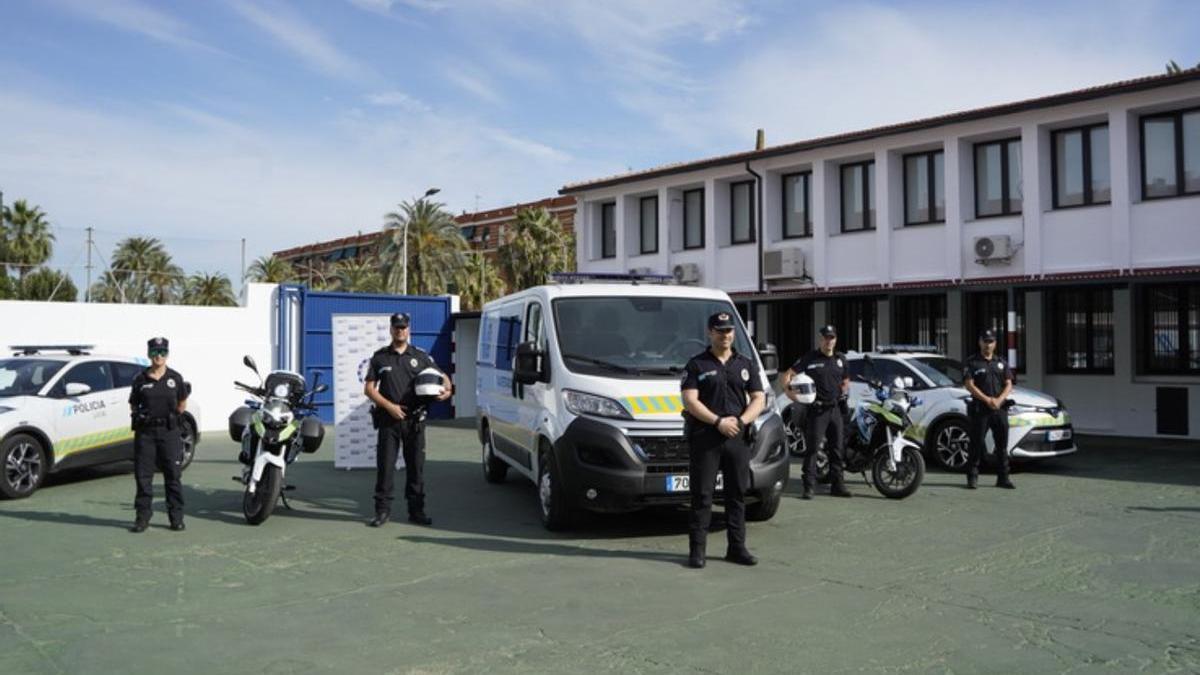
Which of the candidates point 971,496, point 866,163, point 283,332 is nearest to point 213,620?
point 971,496

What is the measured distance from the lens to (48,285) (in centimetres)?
2411

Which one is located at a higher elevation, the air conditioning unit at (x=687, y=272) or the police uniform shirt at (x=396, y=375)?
the air conditioning unit at (x=687, y=272)

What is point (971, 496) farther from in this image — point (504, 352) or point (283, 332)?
point (283, 332)

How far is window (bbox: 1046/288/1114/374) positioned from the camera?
61.0 feet

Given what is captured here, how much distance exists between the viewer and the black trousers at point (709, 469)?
7184 millimetres

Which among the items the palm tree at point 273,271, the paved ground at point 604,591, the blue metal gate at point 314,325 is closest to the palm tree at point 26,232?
the palm tree at point 273,271

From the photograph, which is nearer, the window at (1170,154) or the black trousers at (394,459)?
the black trousers at (394,459)

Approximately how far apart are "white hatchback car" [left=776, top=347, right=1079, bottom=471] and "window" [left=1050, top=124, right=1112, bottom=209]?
19.8 feet

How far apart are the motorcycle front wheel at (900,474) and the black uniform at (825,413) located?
440 millimetres

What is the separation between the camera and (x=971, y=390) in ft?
37.7

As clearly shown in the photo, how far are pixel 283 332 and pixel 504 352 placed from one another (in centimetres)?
1281

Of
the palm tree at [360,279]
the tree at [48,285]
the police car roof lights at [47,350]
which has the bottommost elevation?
the police car roof lights at [47,350]

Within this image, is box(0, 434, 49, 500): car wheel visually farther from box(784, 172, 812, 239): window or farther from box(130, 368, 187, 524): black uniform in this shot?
box(784, 172, 812, 239): window

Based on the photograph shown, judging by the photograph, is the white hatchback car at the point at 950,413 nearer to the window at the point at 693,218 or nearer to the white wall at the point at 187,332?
the window at the point at 693,218
